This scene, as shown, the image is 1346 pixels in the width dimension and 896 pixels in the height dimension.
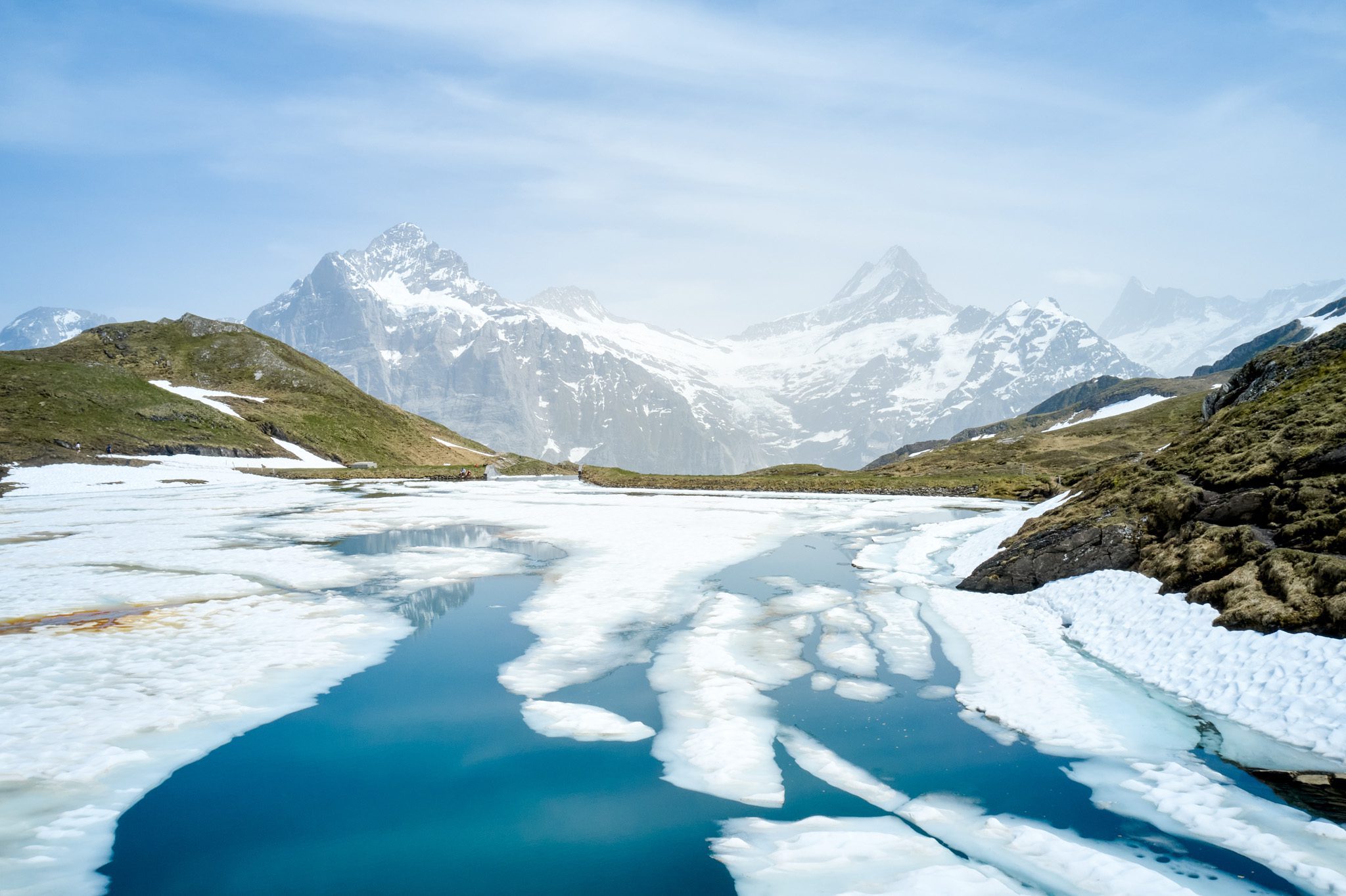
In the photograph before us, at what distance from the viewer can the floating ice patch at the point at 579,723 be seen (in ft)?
41.4

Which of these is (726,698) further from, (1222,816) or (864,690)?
(1222,816)

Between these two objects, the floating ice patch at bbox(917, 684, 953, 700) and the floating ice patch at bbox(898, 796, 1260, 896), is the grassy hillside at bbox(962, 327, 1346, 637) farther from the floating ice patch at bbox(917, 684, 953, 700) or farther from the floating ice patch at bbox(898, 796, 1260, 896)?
the floating ice patch at bbox(898, 796, 1260, 896)

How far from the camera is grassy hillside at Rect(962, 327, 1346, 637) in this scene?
1462cm

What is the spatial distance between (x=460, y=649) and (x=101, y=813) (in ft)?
26.9

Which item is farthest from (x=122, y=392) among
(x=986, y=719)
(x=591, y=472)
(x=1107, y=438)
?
(x=1107, y=438)

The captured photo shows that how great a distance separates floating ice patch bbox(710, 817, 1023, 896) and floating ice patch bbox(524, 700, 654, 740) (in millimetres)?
3403

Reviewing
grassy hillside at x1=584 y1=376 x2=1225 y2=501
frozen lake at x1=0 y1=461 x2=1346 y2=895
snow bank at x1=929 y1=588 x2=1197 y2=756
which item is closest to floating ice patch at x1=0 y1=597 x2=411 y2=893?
frozen lake at x1=0 y1=461 x2=1346 y2=895

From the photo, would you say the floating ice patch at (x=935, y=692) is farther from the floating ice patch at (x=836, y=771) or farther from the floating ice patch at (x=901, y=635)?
the floating ice patch at (x=836, y=771)

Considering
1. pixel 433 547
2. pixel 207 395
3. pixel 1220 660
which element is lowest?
pixel 433 547

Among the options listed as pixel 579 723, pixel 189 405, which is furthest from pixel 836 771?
pixel 189 405

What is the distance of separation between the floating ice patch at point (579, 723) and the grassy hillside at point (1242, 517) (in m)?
12.5

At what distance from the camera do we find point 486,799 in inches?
406

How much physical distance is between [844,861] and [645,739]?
4.49 meters

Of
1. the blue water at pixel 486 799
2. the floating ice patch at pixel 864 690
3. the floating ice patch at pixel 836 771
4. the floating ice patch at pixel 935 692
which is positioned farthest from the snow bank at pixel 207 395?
the floating ice patch at pixel 836 771
